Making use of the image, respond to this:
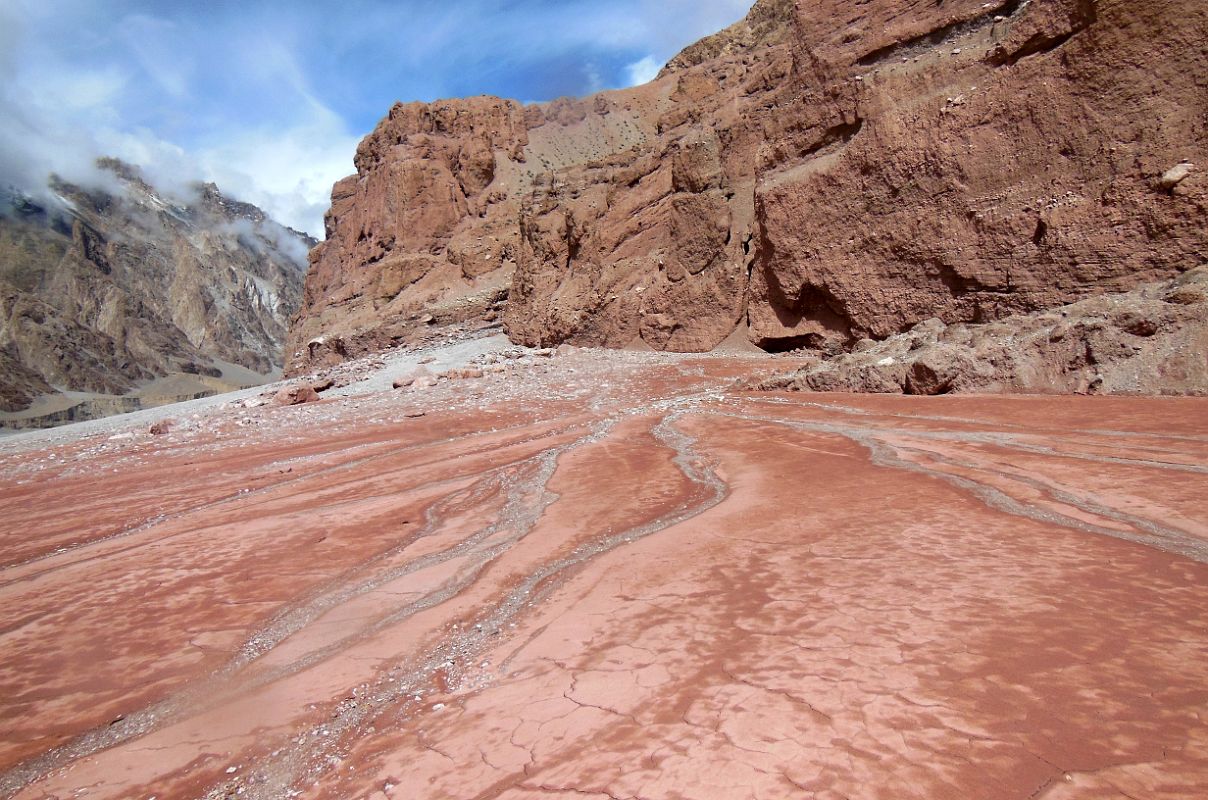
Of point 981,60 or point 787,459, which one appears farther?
point 981,60

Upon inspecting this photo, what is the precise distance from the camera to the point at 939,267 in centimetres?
1286

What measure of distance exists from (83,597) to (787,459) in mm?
5256

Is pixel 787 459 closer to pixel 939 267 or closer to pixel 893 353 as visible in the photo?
pixel 893 353

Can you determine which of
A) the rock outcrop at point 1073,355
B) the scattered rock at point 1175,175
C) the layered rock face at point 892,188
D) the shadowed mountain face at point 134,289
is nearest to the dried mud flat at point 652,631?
the rock outcrop at point 1073,355

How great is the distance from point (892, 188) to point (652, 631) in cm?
1395

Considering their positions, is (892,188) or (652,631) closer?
(652,631)

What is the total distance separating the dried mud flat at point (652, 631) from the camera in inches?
66.6

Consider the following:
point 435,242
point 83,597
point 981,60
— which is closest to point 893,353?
point 981,60

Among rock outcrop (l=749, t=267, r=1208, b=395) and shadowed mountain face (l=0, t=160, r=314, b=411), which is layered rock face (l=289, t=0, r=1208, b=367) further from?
shadowed mountain face (l=0, t=160, r=314, b=411)

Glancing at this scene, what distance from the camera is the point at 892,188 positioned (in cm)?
1362

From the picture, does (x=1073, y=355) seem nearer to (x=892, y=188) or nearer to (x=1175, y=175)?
(x=1175, y=175)

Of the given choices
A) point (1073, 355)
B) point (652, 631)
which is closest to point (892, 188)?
point (1073, 355)

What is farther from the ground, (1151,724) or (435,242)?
(435,242)

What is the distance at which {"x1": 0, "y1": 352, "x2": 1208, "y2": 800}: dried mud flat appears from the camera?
1.69m
